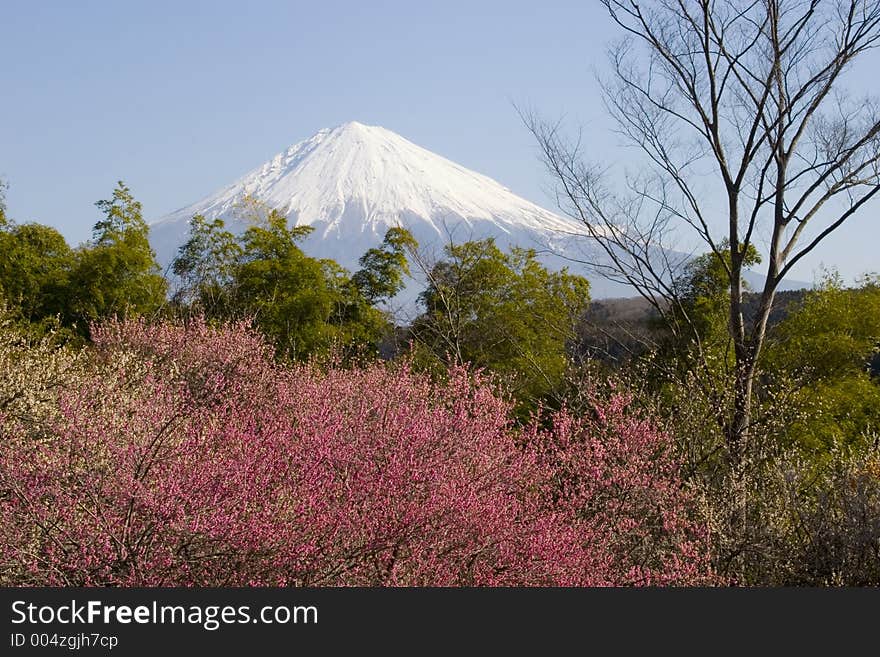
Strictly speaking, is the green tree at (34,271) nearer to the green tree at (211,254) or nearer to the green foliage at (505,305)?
the green tree at (211,254)

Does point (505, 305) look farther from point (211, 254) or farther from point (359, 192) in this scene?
point (359, 192)

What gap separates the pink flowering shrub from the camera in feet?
16.4

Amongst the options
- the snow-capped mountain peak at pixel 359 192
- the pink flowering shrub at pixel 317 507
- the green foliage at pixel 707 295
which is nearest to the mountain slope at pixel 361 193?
the snow-capped mountain peak at pixel 359 192

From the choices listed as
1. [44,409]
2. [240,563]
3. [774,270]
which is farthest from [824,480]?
[44,409]

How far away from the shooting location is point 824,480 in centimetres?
730

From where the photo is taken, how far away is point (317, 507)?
5.20 m

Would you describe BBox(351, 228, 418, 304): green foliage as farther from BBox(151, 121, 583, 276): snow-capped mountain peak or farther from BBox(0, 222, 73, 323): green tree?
BBox(151, 121, 583, 276): snow-capped mountain peak

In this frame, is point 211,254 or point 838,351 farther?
point 211,254

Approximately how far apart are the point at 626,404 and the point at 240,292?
23352 mm

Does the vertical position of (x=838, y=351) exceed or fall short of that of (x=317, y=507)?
it exceeds it

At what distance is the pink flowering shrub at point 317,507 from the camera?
500 centimetres

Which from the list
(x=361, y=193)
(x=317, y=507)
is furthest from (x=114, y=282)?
(x=361, y=193)

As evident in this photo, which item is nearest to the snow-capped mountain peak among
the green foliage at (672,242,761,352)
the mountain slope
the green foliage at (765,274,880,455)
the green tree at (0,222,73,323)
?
the mountain slope

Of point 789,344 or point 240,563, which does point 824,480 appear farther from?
point 789,344
